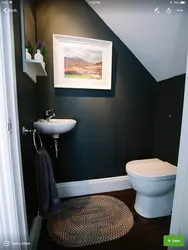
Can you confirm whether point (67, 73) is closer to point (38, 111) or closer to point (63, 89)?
point (63, 89)

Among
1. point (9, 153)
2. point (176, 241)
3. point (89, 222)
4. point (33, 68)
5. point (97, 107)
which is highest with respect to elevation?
point (33, 68)

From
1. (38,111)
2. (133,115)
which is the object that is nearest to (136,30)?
(133,115)

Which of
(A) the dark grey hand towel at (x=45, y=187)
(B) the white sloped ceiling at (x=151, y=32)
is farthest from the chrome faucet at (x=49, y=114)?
(B) the white sloped ceiling at (x=151, y=32)

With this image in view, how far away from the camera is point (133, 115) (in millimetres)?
1811

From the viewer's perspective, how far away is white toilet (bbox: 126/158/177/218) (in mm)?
1239

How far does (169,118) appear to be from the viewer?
5.34ft

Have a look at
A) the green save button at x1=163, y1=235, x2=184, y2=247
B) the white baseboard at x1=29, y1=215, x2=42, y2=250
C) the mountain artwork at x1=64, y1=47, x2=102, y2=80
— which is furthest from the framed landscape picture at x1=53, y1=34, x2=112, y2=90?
the green save button at x1=163, y1=235, x2=184, y2=247

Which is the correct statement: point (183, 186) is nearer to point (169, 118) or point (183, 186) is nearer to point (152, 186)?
point (152, 186)

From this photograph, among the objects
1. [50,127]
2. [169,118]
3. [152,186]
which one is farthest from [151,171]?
[50,127]

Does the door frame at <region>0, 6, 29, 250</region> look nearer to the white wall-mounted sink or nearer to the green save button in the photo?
the white wall-mounted sink

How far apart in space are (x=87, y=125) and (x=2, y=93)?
3.64ft

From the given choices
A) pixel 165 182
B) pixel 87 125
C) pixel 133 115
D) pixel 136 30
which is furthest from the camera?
pixel 133 115

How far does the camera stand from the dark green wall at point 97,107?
1.44m

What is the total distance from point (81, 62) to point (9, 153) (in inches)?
48.1
